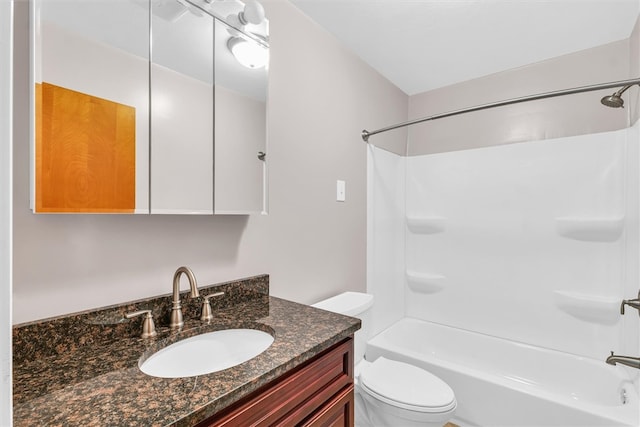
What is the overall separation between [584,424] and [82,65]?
7.82ft

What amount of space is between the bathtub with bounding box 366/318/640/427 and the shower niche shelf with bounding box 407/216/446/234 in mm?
760

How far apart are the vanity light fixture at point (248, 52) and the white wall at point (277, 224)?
131 millimetres

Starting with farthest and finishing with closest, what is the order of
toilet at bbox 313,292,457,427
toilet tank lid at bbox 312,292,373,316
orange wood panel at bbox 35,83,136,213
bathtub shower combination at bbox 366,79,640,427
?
bathtub shower combination at bbox 366,79,640,427 < toilet tank lid at bbox 312,292,373,316 < toilet at bbox 313,292,457,427 < orange wood panel at bbox 35,83,136,213

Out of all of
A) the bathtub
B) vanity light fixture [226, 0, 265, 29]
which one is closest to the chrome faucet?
vanity light fixture [226, 0, 265, 29]

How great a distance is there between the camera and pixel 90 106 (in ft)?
2.91

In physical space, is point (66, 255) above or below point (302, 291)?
above

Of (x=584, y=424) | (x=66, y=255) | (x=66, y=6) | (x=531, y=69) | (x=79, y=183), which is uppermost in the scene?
(x=531, y=69)

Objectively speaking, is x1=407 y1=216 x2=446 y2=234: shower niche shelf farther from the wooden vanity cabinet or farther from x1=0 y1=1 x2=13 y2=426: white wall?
x1=0 y1=1 x2=13 y2=426: white wall

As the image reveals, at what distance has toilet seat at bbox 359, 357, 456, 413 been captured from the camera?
1369 mm

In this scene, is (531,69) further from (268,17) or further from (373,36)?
(268,17)

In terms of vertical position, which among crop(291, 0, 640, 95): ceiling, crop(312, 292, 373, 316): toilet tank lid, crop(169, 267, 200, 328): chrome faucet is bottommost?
crop(312, 292, 373, 316): toilet tank lid

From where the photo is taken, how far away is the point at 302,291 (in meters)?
1.66

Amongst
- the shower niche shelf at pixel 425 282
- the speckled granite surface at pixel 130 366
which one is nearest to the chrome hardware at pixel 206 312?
the speckled granite surface at pixel 130 366

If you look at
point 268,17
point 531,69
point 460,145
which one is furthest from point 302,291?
point 531,69
